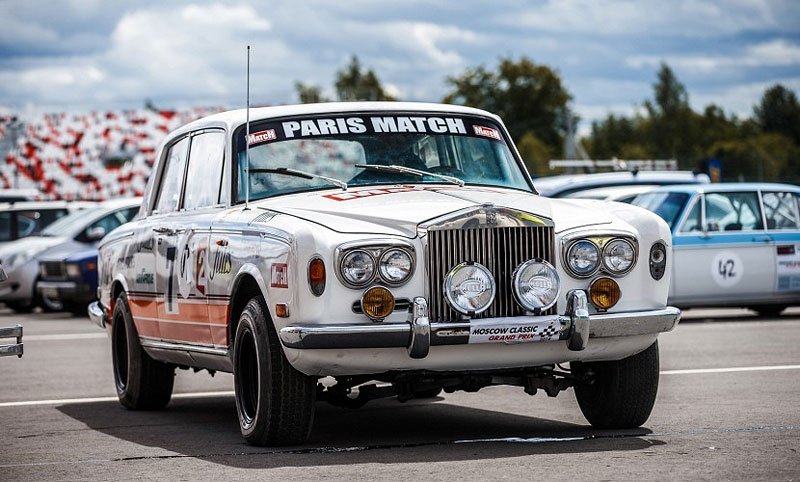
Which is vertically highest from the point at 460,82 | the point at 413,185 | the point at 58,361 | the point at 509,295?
the point at 460,82

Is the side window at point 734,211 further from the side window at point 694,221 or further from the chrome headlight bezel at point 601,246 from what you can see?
the chrome headlight bezel at point 601,246

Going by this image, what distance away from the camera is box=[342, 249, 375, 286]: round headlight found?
7422 millimetres

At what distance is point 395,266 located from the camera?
748cm

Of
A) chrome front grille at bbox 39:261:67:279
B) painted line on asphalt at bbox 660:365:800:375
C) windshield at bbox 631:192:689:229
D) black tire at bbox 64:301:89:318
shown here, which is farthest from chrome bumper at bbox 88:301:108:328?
black tire at bbox 64:301:89:318

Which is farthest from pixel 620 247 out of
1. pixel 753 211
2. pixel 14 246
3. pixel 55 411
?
pixel 14 246

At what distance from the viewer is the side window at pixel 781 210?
61.5 feet

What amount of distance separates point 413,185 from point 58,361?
699cm

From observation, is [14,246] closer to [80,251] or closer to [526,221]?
[80,251]

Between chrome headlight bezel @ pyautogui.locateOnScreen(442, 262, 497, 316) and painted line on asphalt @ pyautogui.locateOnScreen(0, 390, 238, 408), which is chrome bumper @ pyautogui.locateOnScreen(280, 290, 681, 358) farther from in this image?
painted line on asphalt @ pyautogui.locateOnScreen(0, 390, 238, 408)

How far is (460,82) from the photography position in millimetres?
98812

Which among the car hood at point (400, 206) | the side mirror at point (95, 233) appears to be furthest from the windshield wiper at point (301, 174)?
the side mirror at point (95, 233)

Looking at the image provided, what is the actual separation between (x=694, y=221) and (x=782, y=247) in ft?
3.75

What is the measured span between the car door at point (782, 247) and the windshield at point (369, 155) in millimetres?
9900

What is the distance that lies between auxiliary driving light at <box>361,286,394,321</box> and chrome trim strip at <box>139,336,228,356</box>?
1.43 meters
